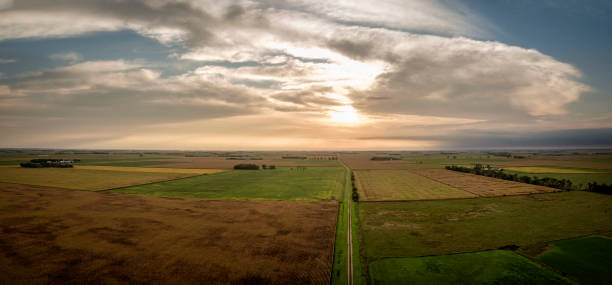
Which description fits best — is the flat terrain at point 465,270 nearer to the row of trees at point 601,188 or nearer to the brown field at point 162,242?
the brown field at point 162,242

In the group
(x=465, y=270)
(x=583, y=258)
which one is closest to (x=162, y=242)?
(x=465, y=270)

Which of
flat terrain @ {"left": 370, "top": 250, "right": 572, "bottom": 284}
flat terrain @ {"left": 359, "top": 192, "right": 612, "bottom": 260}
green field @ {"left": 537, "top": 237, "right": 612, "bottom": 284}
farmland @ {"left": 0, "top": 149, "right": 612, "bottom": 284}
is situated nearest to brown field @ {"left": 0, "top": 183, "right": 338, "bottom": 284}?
farmland @ {"left": 0, "top": 149, "right": 612, "bottom": 284}

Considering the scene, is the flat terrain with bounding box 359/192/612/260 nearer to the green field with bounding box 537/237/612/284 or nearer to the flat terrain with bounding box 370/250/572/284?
the flat terrain with bounding box 370/250/572/284

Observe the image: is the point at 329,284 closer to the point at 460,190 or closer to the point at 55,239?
Answer: the point at 55,239

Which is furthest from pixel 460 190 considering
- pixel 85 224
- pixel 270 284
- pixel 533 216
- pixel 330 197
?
pixel 85 224

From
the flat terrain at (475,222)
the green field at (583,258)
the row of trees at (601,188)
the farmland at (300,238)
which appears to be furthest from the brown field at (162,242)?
the row of trees at (601,188)
